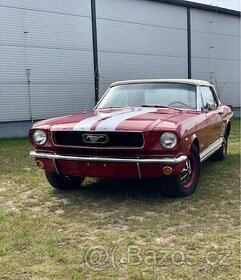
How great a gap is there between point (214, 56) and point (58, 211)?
19630 mm

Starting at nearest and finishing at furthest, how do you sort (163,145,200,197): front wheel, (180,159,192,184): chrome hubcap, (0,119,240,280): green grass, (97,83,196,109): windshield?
(0,119,240,280): green grass
(163,145,200,197): front wheel
(180,159,192,184): chrome hubcap
(97,83,196,109): windshield

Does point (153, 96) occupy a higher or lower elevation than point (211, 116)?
higher

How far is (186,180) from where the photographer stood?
17.1 feet

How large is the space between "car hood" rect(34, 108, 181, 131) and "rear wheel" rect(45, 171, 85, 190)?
72 centimetres

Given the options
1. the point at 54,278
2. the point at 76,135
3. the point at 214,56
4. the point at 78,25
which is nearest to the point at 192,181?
the point at 76,135

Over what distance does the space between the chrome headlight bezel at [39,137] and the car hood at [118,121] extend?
0.08 metres

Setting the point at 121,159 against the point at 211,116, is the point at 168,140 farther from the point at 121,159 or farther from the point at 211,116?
the point at 211,116

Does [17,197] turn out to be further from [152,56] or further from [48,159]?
[152,56]

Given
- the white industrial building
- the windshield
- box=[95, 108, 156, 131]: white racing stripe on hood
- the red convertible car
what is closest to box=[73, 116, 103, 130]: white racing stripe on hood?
the red convertible car

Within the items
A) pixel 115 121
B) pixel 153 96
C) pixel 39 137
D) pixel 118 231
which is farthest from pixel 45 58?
pixel 118 231

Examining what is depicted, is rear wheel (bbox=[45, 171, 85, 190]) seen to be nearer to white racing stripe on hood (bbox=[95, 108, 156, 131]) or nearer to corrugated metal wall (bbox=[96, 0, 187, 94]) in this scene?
white racing stripe on hood (bbox=[95, 108, 156, 131])

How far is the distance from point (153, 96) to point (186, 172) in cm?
138

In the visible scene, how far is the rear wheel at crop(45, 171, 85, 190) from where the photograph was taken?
18.1ft

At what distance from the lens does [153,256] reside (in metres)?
3.43
